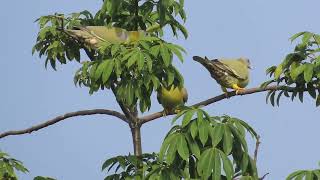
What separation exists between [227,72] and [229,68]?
33 millimetres

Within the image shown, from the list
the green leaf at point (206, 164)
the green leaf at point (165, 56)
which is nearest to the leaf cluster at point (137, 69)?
the green leaf at point (165, 56)

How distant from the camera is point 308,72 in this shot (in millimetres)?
3848

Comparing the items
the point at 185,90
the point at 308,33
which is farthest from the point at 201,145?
the point at 185,90

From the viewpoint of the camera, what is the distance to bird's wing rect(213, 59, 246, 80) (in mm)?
4871

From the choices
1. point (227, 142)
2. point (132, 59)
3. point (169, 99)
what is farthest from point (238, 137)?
point (169, 99)

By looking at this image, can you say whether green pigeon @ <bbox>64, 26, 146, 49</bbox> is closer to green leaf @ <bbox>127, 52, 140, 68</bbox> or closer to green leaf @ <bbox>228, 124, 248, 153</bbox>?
green leaf @ <bbox>127, 52, 140, 68</bbox>

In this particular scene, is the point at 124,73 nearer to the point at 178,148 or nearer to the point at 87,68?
the point at 87,68

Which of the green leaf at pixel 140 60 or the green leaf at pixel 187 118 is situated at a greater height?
the green leaf at pixel 140 60

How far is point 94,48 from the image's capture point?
3.99 metres

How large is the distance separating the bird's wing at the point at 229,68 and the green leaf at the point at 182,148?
5.46 ft

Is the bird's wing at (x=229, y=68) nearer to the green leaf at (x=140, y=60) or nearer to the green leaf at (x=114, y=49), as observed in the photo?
the green leaf at (x=114, y=49)

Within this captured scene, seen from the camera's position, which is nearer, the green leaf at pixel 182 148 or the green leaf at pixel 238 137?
the green leaf at pixel 182 148

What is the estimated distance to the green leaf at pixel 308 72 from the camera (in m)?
3.82

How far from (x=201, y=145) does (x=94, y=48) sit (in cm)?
106
